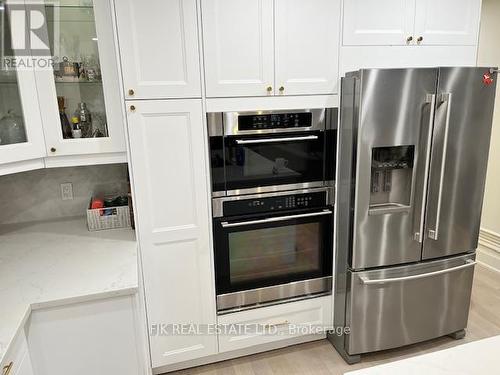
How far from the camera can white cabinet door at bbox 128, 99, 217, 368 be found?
1728mm

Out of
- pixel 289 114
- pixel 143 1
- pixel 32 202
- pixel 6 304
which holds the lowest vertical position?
pixel 6 304

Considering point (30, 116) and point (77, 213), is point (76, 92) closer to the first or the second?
point (30, 116)

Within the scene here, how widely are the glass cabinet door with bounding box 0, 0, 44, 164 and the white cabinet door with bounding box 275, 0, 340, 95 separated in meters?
1.20

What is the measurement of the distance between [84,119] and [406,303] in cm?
212

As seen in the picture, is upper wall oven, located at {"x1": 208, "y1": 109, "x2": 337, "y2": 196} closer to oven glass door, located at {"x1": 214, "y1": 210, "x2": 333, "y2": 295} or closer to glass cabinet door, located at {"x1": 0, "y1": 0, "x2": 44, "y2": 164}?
oven glass door, located at {"x1": 214, "y1": 210, "x2": 333, "y2": 295}

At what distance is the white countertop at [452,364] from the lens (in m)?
0.89

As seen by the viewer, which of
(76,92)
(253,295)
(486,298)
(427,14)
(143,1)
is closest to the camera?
(143,1)

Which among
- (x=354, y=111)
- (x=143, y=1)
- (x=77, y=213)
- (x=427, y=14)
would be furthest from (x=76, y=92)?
(x=427, y=14)

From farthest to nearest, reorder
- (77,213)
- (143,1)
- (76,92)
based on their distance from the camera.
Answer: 1. (77,213)
2. (76,92)
3. (143,1)

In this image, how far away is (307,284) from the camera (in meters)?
2.18

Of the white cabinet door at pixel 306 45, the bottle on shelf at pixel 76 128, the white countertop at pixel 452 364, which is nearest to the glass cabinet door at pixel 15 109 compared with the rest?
the bottle on shelf at pixel 76 128

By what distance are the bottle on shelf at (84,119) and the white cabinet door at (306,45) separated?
39.4 inches

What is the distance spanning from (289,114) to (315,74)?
0.26 meters

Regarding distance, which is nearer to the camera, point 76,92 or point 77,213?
point 76,92
